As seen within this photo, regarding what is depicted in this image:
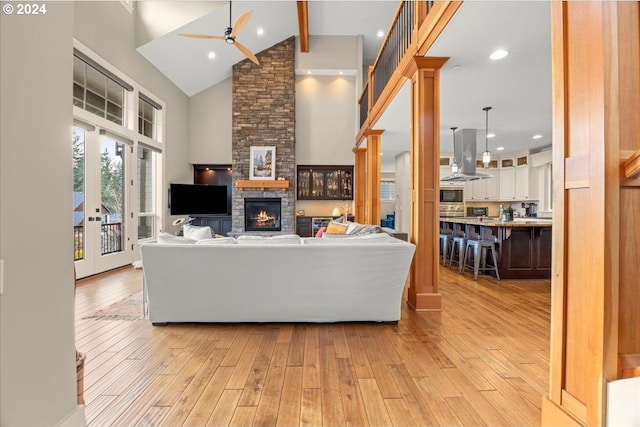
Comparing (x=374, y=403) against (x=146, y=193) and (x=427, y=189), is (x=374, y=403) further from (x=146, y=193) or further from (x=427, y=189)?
(x=146, y=193)

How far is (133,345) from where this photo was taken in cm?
248

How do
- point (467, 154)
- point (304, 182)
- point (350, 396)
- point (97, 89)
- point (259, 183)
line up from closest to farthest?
1. point (350, 396)
2. point (97, 89)
3. point (467, 154)
4. point (259, 183)
5. point (304, 182)

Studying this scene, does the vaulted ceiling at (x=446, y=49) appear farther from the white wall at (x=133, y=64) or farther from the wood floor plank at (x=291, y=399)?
the wood floor plank at (x=291, y=399)

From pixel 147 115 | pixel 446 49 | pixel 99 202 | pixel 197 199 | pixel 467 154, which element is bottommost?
pixel 99 202

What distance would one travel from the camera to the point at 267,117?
8.26m

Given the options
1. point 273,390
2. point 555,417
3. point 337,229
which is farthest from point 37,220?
point 337,229

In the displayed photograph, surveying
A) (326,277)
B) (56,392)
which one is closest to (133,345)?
(56,392)

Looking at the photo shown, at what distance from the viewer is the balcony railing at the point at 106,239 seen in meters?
4.76

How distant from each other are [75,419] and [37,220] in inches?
36.4

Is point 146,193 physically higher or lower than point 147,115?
lower

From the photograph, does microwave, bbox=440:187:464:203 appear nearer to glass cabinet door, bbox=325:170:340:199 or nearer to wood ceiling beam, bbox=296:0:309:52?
glass cabinet door, bbox=325:170:340:199

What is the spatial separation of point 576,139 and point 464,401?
4.85 feet

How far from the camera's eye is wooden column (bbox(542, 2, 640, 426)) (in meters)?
1.19

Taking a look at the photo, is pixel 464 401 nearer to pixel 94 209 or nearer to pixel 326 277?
pixel 326 277
